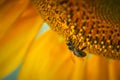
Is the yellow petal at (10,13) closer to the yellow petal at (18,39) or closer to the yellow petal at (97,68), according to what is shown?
the yellow petal at (18,39)

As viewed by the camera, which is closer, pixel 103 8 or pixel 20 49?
pixel 103 8

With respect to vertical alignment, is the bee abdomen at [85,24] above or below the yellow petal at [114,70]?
above

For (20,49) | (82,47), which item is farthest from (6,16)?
(82,47)

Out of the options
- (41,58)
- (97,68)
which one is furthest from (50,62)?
(97,68)

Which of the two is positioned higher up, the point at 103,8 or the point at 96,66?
the point at 103,8

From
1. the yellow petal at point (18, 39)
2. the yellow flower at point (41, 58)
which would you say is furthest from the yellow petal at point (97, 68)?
the yellow petal at point (18, 39)

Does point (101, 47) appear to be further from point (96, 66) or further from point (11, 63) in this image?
point (11, 63)
